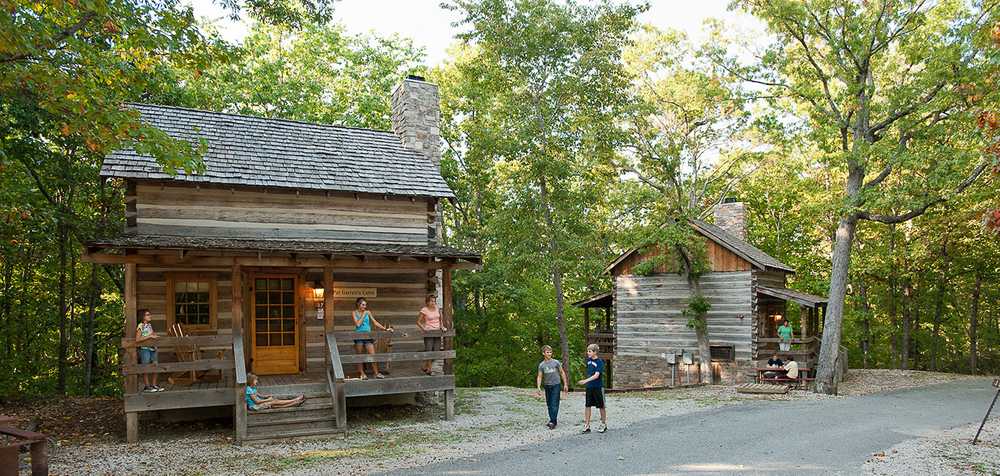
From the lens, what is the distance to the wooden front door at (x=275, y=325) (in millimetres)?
13711

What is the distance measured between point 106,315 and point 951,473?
23604 millimetres

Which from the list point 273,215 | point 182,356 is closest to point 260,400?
point 182,356

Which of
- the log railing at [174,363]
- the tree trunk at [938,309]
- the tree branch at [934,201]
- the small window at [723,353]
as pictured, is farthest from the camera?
the tree trunk at [938,309]

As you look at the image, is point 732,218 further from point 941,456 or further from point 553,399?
point 941,456

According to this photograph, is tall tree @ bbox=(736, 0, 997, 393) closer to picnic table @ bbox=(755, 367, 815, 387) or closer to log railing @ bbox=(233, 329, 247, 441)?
picnic table @ bbox=(755, 367, 815, 387)

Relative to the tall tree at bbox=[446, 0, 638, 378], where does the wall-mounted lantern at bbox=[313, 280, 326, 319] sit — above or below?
below

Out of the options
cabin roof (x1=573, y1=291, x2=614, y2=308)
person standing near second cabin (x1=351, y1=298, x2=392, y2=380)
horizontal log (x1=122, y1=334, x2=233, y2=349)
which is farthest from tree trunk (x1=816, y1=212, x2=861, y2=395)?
horizontal log (x1=122, y1=334, x2=233, y2=349)

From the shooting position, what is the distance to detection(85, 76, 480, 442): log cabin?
1141cm

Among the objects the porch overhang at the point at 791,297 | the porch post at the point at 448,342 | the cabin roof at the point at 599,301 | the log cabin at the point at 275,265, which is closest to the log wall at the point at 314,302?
the log cabin at the point at 275,265

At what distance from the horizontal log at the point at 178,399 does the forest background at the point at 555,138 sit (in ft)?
12.1

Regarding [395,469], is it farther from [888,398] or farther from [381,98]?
[381,98]

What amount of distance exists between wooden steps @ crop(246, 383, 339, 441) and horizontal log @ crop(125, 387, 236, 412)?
0.56 m

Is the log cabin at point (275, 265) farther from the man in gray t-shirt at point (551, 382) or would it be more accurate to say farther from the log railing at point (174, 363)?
the man in gray t-shirt at point (551, 382)

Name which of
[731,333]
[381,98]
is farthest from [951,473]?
[381,98]
